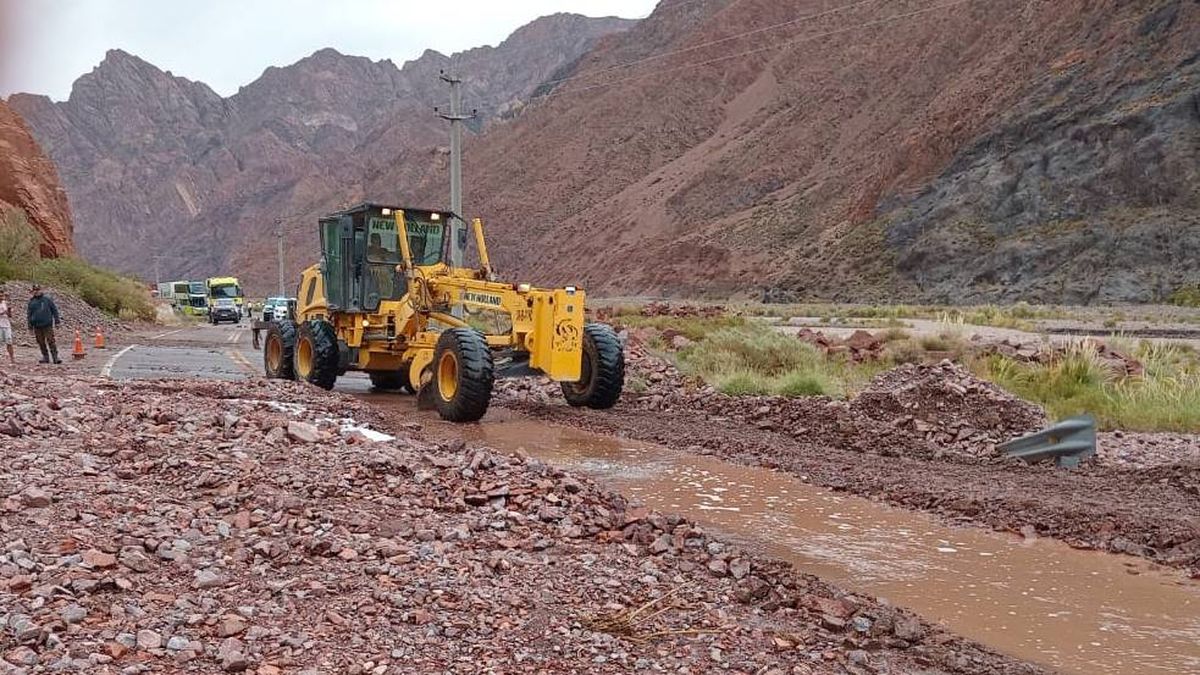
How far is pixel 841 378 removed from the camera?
47.4 ft

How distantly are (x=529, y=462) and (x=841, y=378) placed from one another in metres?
7.91

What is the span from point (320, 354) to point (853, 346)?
924 cm

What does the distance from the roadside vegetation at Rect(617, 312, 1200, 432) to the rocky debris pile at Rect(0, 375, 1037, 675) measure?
6874 mm

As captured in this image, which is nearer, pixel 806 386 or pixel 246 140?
pixel 806 386

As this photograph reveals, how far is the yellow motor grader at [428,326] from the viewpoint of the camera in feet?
39.8

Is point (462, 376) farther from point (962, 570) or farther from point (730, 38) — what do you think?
point (730, 38)

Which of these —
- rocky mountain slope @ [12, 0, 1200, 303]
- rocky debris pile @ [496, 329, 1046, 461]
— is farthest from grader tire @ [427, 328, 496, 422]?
rocky mountain slope @ [12, 0, 1200, 303]

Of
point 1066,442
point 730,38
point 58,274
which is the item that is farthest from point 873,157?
point 1066,442

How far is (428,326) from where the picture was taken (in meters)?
14.4

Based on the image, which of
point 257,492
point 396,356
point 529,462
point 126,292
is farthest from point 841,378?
point 126,292

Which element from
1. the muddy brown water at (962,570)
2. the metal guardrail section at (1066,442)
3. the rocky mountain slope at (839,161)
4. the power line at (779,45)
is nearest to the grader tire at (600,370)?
the muddy brown water at (962,570)

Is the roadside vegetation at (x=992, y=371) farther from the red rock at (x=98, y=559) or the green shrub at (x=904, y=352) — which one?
the red rock at (x=98, y=559)

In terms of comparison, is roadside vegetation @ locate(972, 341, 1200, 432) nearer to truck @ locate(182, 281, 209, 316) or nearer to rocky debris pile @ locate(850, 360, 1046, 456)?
rocky debris pile @ locate(850, 360, 1046, 456)

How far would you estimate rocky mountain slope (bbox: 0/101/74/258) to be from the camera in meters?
40.9
